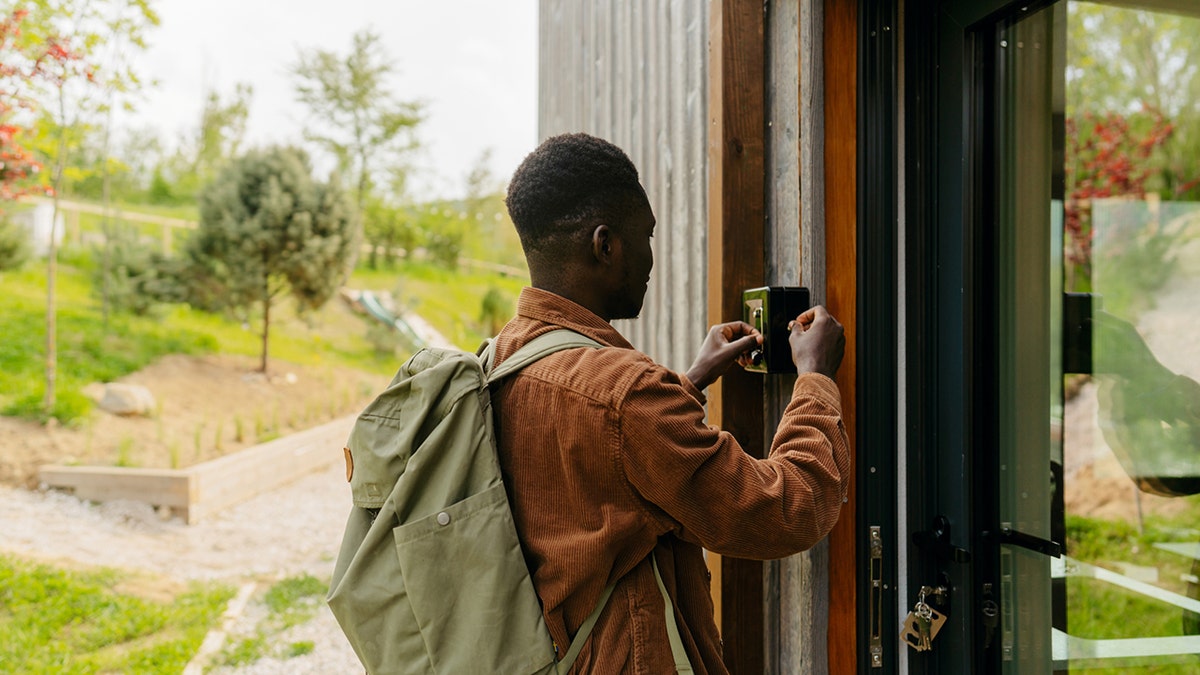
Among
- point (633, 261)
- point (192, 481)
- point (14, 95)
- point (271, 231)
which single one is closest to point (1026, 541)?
point (633, 261)

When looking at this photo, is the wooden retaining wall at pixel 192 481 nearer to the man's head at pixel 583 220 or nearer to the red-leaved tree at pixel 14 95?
the red-leaved tree at pixel 14 95

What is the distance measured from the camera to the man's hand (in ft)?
5.45

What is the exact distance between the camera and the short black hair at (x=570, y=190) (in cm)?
141

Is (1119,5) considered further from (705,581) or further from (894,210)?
(705,581)

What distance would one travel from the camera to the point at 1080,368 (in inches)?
56.9

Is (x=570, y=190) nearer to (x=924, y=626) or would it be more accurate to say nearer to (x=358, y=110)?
(x=924, y=626)

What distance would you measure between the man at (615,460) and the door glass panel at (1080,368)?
1.31 feet

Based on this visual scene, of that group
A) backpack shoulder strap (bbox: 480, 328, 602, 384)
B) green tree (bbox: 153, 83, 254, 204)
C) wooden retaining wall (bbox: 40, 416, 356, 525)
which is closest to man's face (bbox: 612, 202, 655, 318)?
backpack shoulder strap (bbox: 480, 328, 602, 384)

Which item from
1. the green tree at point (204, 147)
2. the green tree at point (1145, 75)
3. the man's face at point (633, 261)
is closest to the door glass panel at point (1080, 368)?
the green tree at point (1145, 75)

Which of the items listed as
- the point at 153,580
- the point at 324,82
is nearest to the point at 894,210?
the point at 153,580

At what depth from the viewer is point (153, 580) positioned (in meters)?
5.67

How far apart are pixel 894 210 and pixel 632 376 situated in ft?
2.57

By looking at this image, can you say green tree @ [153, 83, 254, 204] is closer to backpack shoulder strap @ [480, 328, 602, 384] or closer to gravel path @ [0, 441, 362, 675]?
gravel path @ [0, 441, 362, 675]

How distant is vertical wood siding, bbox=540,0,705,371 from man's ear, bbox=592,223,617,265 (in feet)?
2.80
